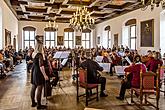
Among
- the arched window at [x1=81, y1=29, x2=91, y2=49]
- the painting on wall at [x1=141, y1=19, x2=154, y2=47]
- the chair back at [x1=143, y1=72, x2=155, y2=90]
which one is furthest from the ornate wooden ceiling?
the chair back at [x1=143, y1=72, x2=155, y2=90]

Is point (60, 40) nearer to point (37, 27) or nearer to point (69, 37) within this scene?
point (69, 37)

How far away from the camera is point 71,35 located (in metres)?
22.5

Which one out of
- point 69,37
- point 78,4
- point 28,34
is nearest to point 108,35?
point 69,37

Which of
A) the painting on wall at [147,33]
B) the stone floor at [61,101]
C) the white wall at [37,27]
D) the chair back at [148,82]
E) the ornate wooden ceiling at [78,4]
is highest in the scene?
the ornate wooden ceiling at [78,4]

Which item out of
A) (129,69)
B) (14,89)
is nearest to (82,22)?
(14,89)

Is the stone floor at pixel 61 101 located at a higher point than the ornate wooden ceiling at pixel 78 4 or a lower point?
lower

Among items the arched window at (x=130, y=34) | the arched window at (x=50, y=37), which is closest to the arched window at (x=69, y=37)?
the arched window at (x=50, y=37)

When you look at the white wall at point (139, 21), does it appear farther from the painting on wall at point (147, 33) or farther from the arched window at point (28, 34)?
the arched window at point (28, 34)

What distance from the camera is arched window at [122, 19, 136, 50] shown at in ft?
46.1

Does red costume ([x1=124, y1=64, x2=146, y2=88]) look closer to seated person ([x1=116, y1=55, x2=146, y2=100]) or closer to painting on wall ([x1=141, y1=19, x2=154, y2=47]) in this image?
seated person ([x1=116, y1=55, x2=146, y2=100])

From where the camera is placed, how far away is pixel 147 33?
11.8 meters

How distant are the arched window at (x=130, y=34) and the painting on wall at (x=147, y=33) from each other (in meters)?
1.47

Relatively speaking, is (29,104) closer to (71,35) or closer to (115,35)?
(115,35)

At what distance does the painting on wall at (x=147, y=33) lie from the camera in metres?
11.4
